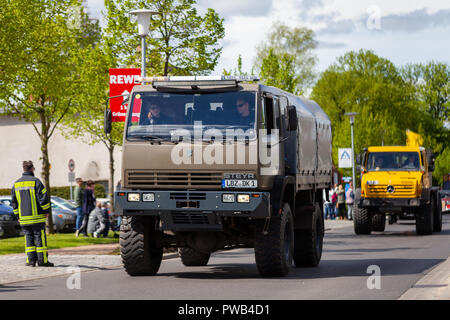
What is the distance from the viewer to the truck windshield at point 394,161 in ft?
90.7

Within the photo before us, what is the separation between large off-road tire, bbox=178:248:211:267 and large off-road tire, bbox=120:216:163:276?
7.61 ft

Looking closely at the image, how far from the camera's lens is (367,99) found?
2825 inches

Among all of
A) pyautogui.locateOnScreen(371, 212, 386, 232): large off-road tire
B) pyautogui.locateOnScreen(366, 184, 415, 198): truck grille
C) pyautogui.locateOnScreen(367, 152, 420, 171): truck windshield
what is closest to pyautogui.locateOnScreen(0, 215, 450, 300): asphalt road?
pyautogui.locateOnScreen(366, 184, 415, 198): truck grille

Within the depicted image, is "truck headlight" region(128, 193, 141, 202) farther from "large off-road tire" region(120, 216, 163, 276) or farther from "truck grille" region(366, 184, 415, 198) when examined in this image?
"truck grille" region(366, 184, 415, 198)

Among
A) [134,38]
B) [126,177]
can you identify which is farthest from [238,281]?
[134,38]

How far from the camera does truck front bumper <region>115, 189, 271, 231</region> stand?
12.9m

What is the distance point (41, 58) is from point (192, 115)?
40.5ft

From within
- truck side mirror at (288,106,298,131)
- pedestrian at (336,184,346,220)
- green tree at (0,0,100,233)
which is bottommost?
pedestrian at (336,184,346,220)

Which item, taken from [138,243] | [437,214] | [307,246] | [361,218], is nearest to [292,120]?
[138,243]

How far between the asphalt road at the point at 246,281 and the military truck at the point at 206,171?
596mm

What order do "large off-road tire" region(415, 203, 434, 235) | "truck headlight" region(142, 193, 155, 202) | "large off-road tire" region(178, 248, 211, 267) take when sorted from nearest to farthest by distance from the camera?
"truck headlight" region(142, 193, 155, 202), "large off-road tire" region(178, 248, 211, 267), "large off-road tire" region(415, 203, 434, 235)

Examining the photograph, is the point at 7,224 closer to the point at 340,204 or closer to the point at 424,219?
the point at 424,219
